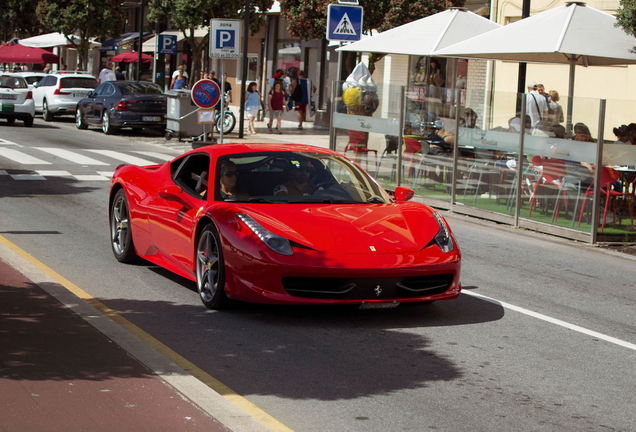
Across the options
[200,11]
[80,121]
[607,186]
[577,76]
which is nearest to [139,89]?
[80,121]

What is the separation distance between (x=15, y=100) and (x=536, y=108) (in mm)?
20249

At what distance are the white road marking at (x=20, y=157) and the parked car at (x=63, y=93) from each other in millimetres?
11263

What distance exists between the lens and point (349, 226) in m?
6.81

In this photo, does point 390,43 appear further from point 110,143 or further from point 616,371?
point 616,371

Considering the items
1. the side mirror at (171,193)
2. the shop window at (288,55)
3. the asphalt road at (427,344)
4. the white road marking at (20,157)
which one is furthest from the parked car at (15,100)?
the side mirror at (171,193)

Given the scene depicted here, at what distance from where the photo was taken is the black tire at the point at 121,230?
8727 mm

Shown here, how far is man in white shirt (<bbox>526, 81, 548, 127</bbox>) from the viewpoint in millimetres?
12312

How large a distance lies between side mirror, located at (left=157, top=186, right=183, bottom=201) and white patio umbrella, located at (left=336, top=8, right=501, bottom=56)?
33.6 feet

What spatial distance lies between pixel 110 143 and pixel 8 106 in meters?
6.04

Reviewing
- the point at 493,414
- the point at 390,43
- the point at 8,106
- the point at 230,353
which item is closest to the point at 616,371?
the point at 493,414

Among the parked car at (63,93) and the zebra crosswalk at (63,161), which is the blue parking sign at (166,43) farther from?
the zebra crosswalk at (63,161)

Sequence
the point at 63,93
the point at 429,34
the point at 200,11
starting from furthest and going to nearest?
the point at 200,11, the point at 63,93, the point at 429,34

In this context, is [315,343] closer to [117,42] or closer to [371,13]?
[371,13]

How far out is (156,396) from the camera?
15.6 ft
